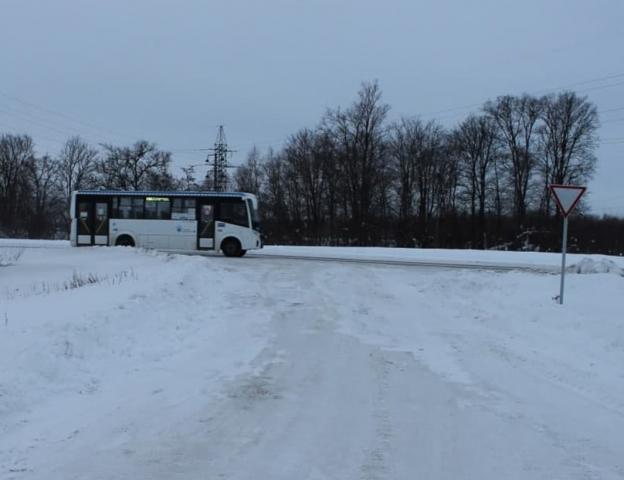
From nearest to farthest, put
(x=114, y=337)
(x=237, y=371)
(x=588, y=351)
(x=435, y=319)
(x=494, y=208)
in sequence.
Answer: (x=237, y=371), (x=114, y=337), (x=588, y=351), (x=435, y=319), (x=494, y=208)

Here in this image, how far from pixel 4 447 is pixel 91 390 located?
1.76 m

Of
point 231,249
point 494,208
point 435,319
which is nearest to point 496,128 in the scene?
point 494,208

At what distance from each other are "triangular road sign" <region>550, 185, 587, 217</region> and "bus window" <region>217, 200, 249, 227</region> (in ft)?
63.3

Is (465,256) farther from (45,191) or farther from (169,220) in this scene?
(45,191)

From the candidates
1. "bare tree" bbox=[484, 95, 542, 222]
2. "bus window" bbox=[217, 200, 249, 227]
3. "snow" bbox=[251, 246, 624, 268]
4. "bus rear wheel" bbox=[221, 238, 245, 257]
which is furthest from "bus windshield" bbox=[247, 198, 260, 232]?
"bare tree" bbox=[484, 95, 542, 222]

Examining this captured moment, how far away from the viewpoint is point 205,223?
31.3 m

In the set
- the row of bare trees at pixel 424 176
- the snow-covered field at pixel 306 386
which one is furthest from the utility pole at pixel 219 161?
the snow-covered field at pixel 306 386

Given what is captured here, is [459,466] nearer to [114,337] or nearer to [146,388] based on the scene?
[146,388]

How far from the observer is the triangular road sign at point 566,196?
13852mm

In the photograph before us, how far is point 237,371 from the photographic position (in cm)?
774

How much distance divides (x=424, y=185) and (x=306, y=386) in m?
69.1

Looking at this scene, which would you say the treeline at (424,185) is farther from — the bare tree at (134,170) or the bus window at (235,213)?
the bus window at (235,213)

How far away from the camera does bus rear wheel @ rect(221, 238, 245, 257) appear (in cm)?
3098

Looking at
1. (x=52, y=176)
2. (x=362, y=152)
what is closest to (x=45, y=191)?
(x=52, y=176)
